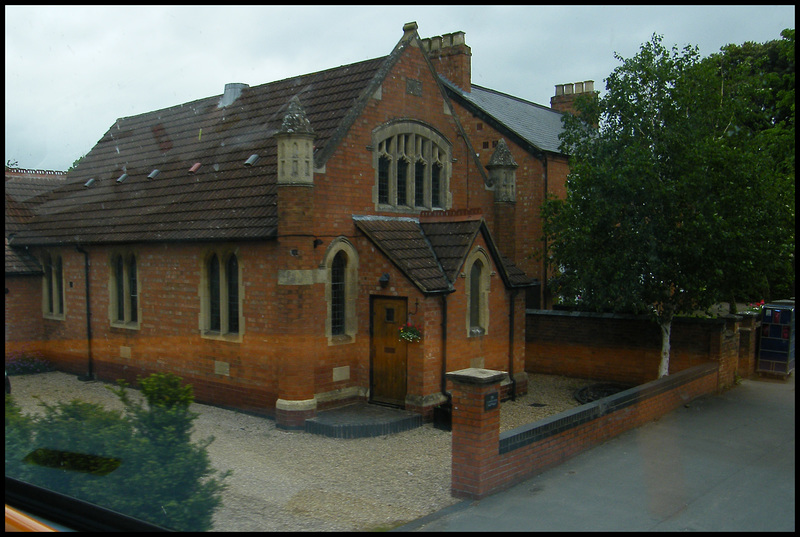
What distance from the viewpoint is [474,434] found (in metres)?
8.80

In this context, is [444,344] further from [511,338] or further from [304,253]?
[304,253]

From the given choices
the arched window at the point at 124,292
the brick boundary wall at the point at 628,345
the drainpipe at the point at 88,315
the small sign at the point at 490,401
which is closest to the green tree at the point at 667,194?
the brick boundary wall at the point at 628,345

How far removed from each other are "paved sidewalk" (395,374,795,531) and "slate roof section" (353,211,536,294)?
4.97 m

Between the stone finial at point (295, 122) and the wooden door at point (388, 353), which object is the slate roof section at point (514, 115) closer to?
the stone finial at point (295, 122)

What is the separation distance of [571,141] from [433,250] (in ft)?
14.8

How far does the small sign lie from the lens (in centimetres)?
888

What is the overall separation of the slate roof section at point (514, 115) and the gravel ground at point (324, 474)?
11.5m

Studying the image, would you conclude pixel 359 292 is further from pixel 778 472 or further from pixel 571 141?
pixel 778 472

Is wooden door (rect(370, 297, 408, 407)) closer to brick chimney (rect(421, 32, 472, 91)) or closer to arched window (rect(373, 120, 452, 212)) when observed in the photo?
arched window (rect(373, 120, 452, 212))

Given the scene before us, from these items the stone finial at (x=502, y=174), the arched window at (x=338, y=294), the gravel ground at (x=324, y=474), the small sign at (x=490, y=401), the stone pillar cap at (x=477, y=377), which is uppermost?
the stone finial at (x=502, y=174)

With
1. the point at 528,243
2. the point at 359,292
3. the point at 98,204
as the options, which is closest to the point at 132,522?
the point at 359,292

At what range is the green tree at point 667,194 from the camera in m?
14.2

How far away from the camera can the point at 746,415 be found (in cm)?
1379

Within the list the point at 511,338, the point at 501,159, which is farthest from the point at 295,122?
the point at 511,338
